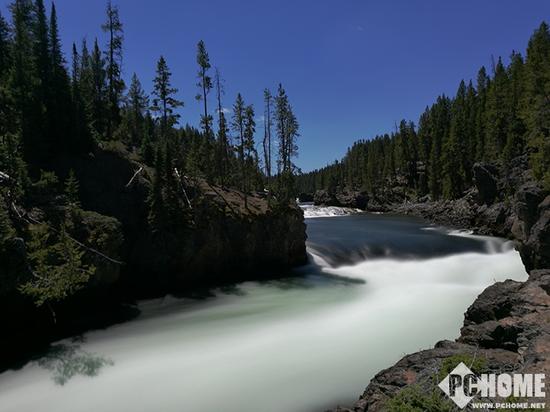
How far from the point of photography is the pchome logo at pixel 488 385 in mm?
5934

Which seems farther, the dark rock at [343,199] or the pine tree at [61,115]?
the dark rock at [343,199]

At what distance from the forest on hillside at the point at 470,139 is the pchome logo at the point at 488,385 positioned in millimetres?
16853

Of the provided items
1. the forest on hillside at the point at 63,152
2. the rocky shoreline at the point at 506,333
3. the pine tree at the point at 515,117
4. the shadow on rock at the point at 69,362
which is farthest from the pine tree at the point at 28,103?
the pine tree at the point at 515,117

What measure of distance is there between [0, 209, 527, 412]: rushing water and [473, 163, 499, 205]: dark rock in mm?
26194

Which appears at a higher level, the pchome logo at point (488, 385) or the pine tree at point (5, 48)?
the pine tree at point (5, 48)

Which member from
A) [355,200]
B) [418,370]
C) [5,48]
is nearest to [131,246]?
[418,370]

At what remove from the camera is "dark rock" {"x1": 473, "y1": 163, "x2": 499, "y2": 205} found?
152 feet

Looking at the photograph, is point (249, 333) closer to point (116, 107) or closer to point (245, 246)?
point (245, 246)

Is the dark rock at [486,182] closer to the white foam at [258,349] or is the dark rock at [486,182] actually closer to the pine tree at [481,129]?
the pine tree at [481,129]

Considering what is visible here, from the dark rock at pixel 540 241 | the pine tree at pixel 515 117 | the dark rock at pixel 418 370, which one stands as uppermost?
the pine tree at pixel 515 117

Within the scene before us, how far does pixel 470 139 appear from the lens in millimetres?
67688

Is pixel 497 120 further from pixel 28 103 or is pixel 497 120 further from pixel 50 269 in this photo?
pixel 50 269

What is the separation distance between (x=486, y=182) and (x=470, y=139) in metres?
24.8

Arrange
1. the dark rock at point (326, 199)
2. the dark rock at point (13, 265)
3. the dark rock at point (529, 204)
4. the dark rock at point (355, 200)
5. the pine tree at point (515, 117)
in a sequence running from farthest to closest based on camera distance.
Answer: the dark rock at point (326, 199) → the dark rock at point (355, 200) → the pine tree at point (515, 117) → the dark rock at point (529, 204) → the dark rock at point (13, 265)
